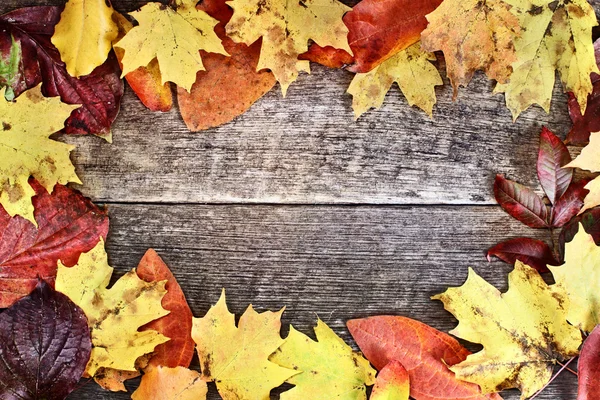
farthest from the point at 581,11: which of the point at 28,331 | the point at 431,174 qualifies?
the point at 28,331

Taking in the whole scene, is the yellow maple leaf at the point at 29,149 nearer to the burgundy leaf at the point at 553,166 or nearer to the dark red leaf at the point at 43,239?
the dark red leaf at the point at 43,239

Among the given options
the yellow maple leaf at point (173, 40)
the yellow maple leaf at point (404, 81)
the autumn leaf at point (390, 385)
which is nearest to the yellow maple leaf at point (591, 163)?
the yellow maple leaf at point (404, 81)

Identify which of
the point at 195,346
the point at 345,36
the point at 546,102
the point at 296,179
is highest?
the point at 345,36

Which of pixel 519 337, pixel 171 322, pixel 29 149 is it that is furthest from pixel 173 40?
pixel 519 337

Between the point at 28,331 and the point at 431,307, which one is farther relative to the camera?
the point at 431,307

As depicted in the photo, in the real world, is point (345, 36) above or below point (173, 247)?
above

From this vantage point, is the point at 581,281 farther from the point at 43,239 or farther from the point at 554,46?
the point at 43,239

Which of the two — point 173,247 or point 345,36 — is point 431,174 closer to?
point 345,36
